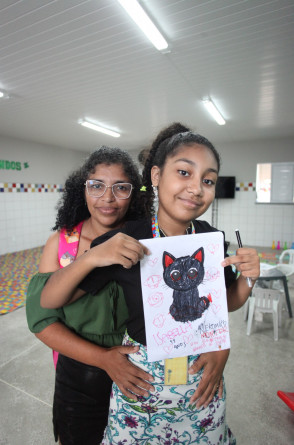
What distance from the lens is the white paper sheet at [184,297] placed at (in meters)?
0.67

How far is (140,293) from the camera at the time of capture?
72cm

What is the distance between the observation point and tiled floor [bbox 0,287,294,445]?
1712mm

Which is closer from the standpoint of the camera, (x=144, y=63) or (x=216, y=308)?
(x=216, y=308)

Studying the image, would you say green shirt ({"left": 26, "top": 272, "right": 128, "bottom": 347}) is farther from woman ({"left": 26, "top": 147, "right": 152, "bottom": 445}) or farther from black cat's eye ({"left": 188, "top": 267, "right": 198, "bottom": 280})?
black cat's eye ({"left": 188, "top": 267, "right": 198, "bottom": 280})

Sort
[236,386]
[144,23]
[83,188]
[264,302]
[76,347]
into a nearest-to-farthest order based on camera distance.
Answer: [76,347], [83,188], [236,386], [144,23], [264,302]

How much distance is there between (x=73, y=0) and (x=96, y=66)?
1.08 metres

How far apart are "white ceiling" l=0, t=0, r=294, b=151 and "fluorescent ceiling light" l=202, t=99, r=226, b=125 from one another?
10 centimetres

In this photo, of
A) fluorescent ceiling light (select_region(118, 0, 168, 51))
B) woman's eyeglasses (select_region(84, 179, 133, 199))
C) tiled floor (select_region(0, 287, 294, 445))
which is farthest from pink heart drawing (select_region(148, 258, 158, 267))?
fluorescent ceiling light (select_region(118, 0, 168, 51))

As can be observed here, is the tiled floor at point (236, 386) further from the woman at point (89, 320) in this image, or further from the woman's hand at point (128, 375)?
the woman's hand at point (128, 375)

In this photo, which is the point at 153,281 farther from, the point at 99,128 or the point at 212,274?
the point at 99,128

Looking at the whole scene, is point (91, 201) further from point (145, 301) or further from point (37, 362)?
point (37, 362)

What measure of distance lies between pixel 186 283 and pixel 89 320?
1.39ft

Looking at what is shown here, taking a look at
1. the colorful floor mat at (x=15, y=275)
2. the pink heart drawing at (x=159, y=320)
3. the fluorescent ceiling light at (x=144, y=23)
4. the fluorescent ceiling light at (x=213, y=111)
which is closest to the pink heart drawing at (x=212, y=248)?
the pink heart drawing at (x=159, y=320)

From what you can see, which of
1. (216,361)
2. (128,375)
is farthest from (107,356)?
(216,361)
